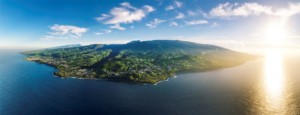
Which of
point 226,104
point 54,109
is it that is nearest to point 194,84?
point 226,104

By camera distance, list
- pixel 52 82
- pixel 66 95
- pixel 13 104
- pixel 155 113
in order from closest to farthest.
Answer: pixel 155 113
pixel 13 104
pixel 66 95
pixel 52 82

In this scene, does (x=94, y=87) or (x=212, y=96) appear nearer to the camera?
(x=212, y=96)

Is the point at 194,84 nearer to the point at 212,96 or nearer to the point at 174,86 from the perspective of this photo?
the point at 174,86

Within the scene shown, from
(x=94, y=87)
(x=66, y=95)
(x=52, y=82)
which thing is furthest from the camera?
(x=52, y=82)

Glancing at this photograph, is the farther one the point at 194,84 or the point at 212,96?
the point at 194,84

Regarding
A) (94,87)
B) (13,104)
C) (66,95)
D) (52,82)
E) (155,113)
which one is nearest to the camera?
(155,113)

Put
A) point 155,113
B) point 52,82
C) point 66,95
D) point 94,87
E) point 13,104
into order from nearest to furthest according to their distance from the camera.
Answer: point 155,113, point 13,104, point 66,95, point 94,87, point 52,82

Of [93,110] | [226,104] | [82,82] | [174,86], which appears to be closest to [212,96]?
[226,104]

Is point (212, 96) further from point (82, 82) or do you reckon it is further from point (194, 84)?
point (82, 82)
